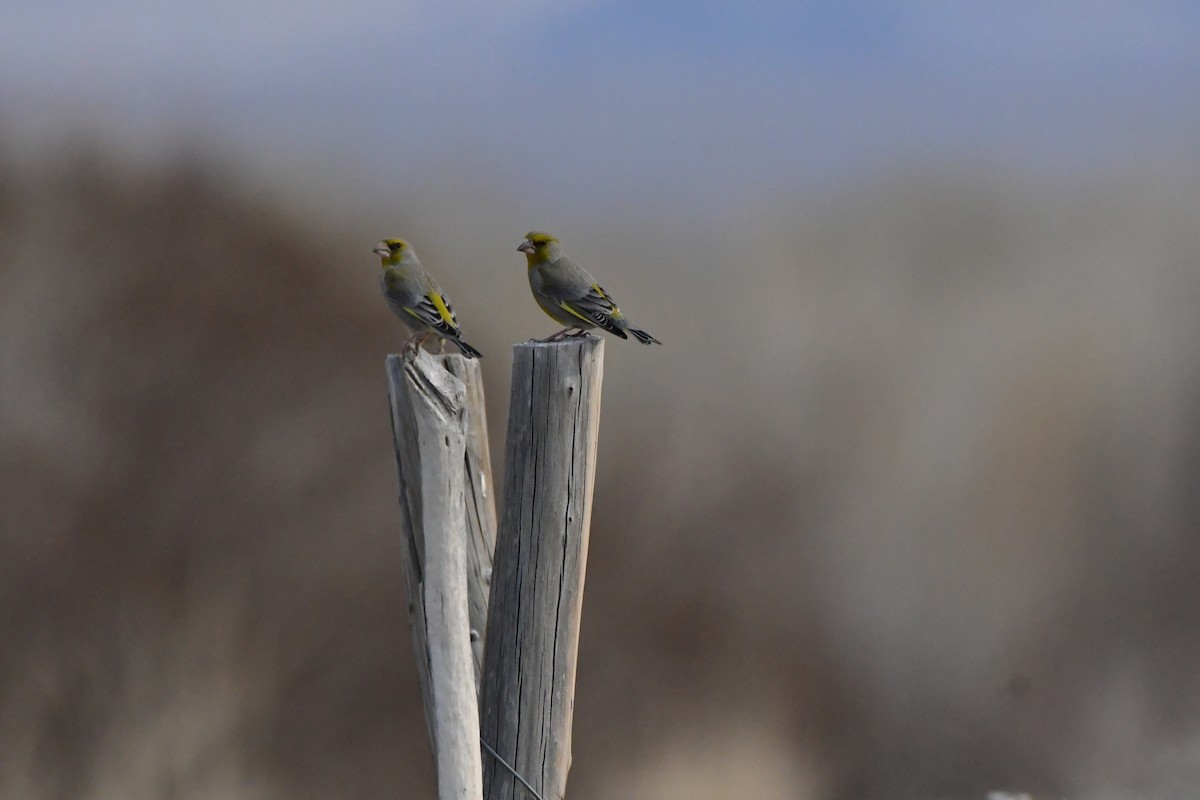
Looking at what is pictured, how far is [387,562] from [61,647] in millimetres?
1313

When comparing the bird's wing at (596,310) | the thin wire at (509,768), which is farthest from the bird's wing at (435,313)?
the thin wire at (509,768)

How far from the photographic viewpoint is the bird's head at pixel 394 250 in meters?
3.30

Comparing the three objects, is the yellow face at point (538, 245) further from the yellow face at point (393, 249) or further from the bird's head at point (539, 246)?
the yellow face at point (393, 249)

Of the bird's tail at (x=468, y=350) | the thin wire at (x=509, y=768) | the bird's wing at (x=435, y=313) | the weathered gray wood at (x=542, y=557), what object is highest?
the bird's wing at (x=435, y=313)

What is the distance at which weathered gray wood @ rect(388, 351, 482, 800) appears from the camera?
2.29 m

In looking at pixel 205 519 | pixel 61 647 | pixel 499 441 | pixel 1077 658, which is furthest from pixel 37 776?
pixel 1077 658

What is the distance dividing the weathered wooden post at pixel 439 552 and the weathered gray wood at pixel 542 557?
11 centimetres

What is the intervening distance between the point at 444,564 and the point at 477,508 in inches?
11.6

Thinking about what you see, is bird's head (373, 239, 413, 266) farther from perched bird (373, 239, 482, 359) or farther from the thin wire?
the thin wire

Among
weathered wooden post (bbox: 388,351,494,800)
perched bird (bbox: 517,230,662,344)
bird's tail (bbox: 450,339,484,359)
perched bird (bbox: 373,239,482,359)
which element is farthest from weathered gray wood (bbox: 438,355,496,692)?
perched bird (bbox: 517,230,662,344)

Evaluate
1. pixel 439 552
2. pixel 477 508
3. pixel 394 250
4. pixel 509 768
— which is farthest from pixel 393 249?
pixel 509 768

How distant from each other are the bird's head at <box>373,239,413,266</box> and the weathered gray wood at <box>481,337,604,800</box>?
3.33ft

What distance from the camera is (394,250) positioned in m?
3.33

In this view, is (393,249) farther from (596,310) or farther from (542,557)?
(542,557)
